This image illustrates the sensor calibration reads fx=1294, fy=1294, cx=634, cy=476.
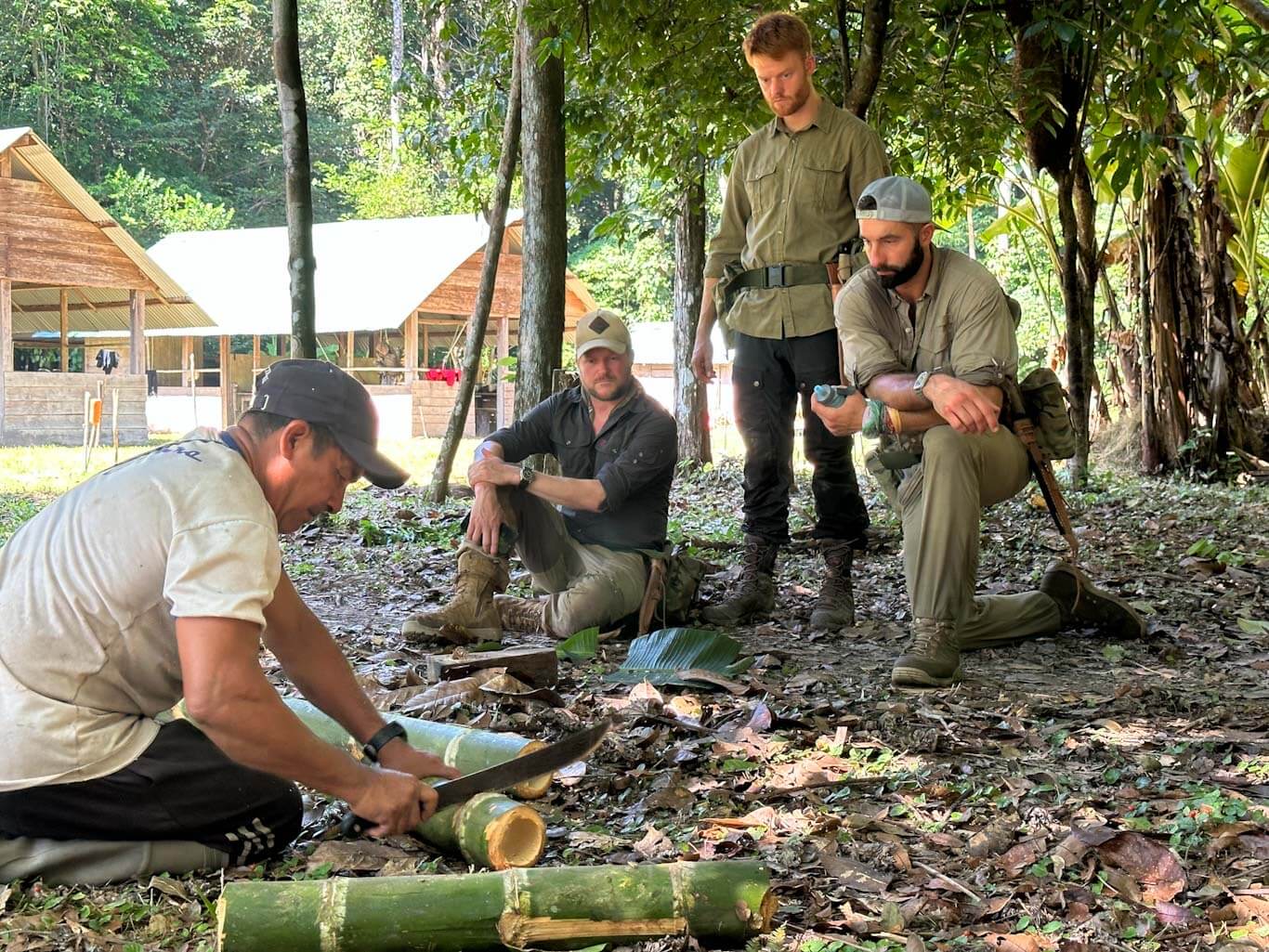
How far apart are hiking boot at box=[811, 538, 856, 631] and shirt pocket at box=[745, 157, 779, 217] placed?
63.1 inches

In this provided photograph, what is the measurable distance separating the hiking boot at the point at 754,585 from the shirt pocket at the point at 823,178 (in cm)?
161

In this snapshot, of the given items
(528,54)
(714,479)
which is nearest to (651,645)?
(528,54)

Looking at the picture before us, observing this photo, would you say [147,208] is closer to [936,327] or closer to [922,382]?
[936,327]

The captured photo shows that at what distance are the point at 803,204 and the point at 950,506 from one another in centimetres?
185

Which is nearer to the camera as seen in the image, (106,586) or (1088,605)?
(106,586)

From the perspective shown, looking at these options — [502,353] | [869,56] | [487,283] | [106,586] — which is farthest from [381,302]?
[106,586]

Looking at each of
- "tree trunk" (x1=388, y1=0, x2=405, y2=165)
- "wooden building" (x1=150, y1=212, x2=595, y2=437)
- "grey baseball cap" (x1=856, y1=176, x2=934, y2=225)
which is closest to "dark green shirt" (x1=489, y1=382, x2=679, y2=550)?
"grey baseball cap" (x1=856, y1=176, x2=934, y2=225)

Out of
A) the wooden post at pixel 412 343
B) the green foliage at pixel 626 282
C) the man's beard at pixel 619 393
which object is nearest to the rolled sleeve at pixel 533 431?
the man's beard at pixel 619 393

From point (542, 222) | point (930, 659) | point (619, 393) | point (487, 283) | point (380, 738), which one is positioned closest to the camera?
point (380, 738)

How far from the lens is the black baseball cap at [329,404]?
2881 millimetres

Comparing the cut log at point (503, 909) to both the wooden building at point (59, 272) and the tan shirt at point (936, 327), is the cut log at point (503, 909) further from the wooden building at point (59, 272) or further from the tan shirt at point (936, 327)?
the wooden building at point (59, 272)

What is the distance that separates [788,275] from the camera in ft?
19.6

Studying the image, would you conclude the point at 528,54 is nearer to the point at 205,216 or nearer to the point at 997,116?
the point at 997,116

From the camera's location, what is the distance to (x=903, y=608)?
6.36 meters
